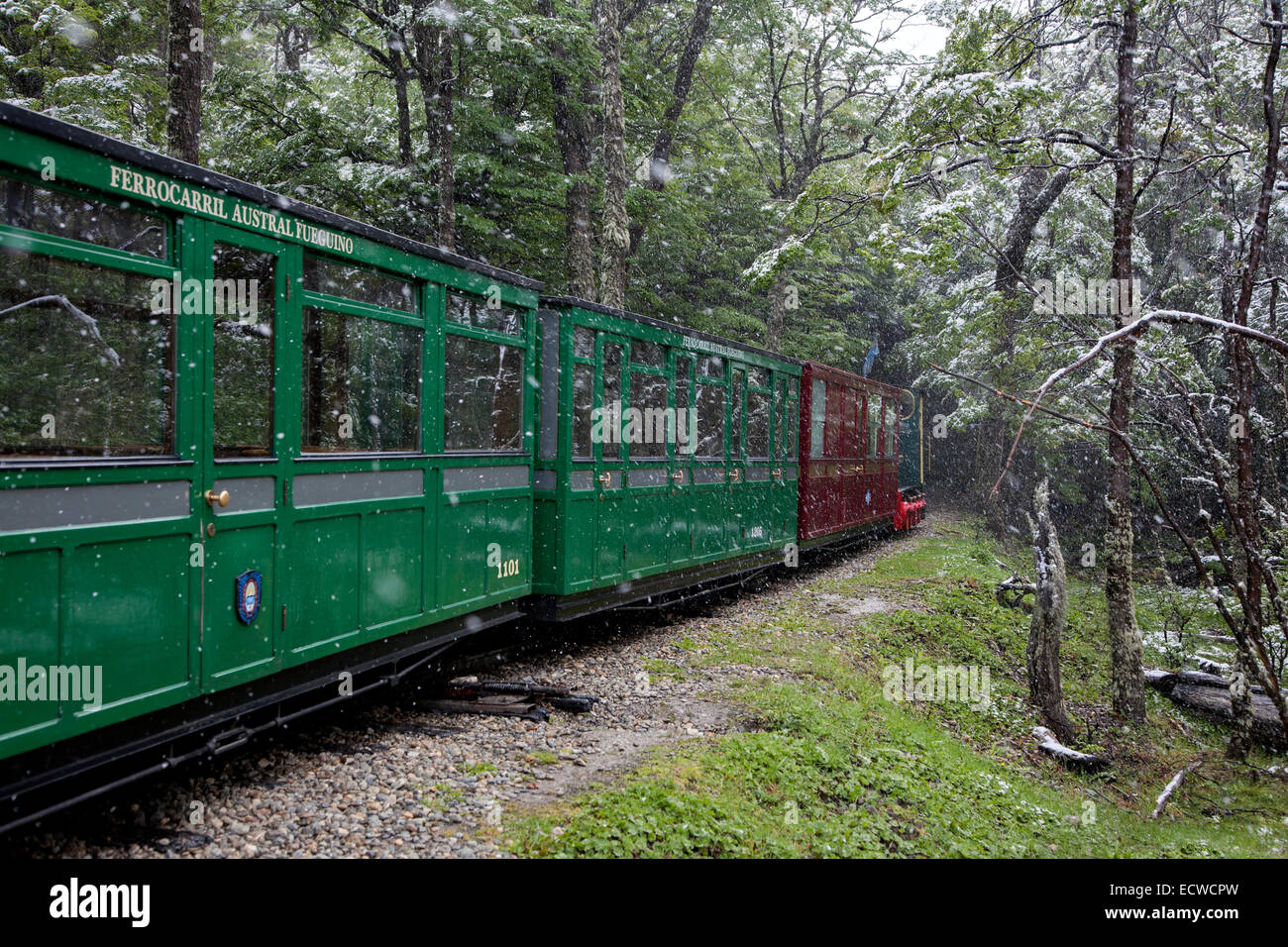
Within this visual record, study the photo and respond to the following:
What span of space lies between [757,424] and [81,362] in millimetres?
8849

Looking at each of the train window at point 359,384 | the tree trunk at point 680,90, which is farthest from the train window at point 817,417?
the train window at point 359,384

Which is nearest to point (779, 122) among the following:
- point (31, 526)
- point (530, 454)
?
point (530, 454)

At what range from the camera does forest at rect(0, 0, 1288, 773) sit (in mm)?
7840

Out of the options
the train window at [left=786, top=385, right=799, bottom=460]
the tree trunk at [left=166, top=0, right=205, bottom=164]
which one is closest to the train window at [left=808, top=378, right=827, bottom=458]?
the train window at [left=786, top=385, right=799, bottom=460]

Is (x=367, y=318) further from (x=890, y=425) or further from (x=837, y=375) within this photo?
(x=890, y=425)

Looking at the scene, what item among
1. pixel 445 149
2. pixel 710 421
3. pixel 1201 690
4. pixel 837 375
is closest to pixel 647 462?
pixel 710 421

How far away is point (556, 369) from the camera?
25.0ft

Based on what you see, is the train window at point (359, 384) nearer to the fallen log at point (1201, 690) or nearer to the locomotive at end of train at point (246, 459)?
the locomotive at end of train at point (246, 459)

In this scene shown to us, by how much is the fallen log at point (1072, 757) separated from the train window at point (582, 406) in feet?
15.4

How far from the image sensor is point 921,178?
28.3 feet

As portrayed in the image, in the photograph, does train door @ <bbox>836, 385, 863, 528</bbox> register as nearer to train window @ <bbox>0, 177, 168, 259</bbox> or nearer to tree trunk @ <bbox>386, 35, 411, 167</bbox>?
tree trunk @ <bbox>386, 35, 411, 167</bbox>

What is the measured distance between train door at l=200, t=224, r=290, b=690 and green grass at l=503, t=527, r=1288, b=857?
5.58 ft

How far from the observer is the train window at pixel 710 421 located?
1012 cm

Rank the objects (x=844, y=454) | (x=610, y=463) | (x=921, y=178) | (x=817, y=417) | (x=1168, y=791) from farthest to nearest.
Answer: (x=844, y=454)
(x=817, y=417)
(x=921, y=178)
(x=610, y=463)
(x=1168, y=791)
